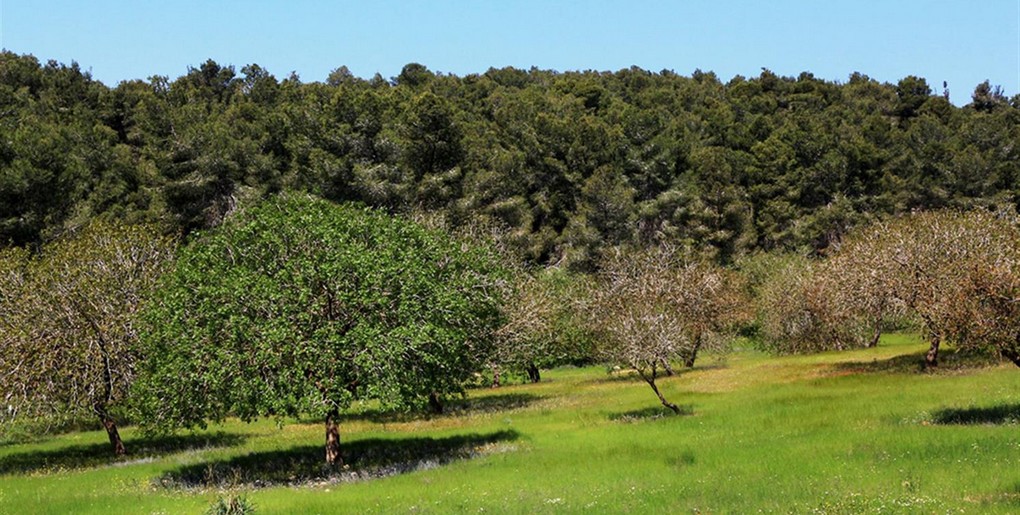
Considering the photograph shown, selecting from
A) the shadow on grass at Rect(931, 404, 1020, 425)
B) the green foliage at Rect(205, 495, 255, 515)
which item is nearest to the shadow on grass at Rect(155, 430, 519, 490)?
the green foliage at Rect(205, 495, 255, 515)

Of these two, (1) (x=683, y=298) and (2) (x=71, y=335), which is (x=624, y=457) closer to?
(2) (x=71, y=335)

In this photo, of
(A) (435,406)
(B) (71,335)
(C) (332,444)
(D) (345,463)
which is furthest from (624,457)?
(A) (435,406)

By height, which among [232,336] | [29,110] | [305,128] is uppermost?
[29,110]

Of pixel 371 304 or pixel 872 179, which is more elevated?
pixel 872 179

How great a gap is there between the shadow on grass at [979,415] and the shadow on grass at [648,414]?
38.8 ft

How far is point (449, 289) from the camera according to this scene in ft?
112

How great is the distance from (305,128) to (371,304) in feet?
229

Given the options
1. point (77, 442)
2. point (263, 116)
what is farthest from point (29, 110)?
point (77, 442)

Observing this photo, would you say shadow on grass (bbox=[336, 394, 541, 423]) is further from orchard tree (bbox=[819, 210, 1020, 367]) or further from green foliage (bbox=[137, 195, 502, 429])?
orchard tree (bbox=[819, 210, 1020, 367])

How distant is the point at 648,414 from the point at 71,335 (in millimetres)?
27774

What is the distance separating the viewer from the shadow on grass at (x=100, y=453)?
37.7 m

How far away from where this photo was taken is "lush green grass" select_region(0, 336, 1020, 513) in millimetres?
21844

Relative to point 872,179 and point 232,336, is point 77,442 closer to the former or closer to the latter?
point 232,336

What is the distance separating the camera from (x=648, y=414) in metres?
43.1
